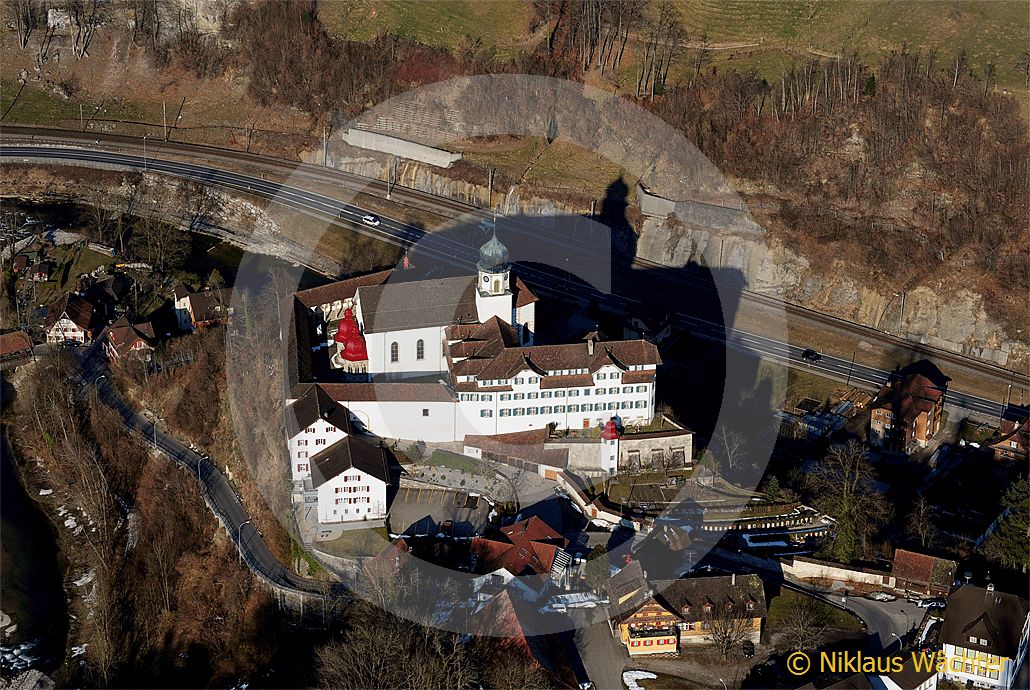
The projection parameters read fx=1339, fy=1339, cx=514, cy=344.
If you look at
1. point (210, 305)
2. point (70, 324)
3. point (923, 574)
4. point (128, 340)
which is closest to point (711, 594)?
point (923, 574)

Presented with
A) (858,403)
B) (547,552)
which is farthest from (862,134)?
(547,552)

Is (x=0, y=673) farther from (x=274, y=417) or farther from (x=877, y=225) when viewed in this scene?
(x=877, y=225)

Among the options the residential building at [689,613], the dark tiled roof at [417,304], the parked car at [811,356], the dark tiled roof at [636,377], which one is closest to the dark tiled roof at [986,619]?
the residential building at [689,613]

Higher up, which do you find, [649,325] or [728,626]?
[649,325]

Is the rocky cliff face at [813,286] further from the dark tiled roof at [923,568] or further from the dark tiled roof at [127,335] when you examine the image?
the dark tiled roof at [127,335]

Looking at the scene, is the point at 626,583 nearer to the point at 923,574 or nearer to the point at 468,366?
the point at 923,574
